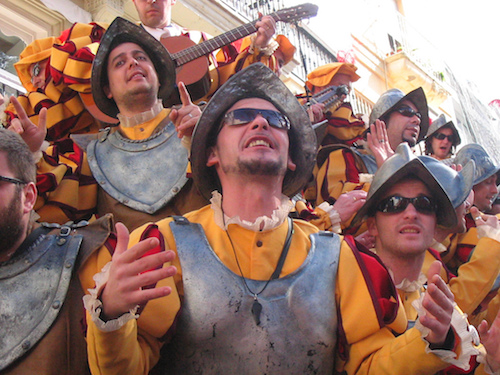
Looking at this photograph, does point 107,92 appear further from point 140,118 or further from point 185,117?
point 185,117

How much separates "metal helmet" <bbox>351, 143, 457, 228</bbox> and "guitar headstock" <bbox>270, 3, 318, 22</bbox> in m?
Answer: 2.04

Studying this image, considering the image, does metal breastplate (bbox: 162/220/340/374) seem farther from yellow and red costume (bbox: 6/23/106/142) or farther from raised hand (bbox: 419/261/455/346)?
yellow and red costume (bbox: 6/23/106/142)

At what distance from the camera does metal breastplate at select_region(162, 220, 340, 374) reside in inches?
81.9

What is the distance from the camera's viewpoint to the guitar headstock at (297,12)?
4.76 m

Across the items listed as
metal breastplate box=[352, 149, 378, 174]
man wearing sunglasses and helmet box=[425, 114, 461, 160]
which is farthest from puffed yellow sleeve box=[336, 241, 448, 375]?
man wearing sunglasses and helmet box=[425, 114, 461, 160]

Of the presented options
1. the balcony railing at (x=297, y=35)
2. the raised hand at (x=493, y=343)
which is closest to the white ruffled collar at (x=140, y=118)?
the raised hand at (x=493, y=343)

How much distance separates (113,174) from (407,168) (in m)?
1.73

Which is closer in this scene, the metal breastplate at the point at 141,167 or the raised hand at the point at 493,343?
the raised hand at the point at 493,343

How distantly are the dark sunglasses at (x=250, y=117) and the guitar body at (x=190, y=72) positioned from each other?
1.75 metres

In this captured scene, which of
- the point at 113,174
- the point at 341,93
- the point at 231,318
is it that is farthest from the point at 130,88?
the point at 341,93

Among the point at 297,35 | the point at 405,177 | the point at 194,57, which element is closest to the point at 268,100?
the point at 405,177

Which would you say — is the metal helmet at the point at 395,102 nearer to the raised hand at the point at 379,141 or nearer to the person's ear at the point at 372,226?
the raised hand at the point at 379,141

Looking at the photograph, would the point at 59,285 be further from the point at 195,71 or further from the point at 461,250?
the point at 461,250

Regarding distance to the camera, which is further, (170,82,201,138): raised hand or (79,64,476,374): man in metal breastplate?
(170,82,201,138): raised hand
